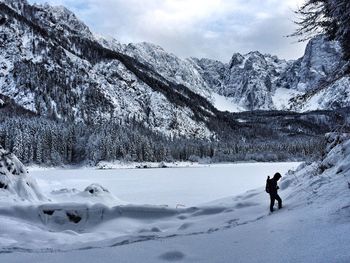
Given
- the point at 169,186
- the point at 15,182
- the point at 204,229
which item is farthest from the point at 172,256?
the point at 169,186

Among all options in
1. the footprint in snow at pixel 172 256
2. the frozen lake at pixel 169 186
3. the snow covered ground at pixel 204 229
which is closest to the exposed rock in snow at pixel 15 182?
the snow covered ground at pixel 204 229

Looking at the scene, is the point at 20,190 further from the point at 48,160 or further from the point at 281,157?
the point at 281,157

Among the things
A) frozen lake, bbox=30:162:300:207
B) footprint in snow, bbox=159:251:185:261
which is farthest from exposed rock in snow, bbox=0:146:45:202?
footprint in snow, bbox=159:251:185:261

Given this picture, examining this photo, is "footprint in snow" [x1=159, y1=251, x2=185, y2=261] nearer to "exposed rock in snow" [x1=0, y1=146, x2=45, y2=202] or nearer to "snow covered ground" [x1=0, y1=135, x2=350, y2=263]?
"snow covered ground" [x1=0, y1=135, x2=350, y2=263]

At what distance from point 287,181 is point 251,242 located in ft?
33.8

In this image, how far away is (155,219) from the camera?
56.7 ft

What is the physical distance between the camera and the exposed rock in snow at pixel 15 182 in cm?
1852

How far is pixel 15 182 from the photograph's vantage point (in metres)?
19.3

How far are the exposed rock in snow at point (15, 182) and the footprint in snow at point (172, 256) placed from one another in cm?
1104

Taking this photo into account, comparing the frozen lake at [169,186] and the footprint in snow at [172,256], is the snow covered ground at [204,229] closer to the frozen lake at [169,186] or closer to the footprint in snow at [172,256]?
the footprint in snow at [172,256]

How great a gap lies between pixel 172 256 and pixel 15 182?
41.9 feet

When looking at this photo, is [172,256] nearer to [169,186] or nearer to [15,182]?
[15,182]

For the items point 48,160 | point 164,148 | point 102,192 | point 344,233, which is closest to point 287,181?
point 102,192

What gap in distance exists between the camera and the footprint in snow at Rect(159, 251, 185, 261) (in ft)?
28.5
